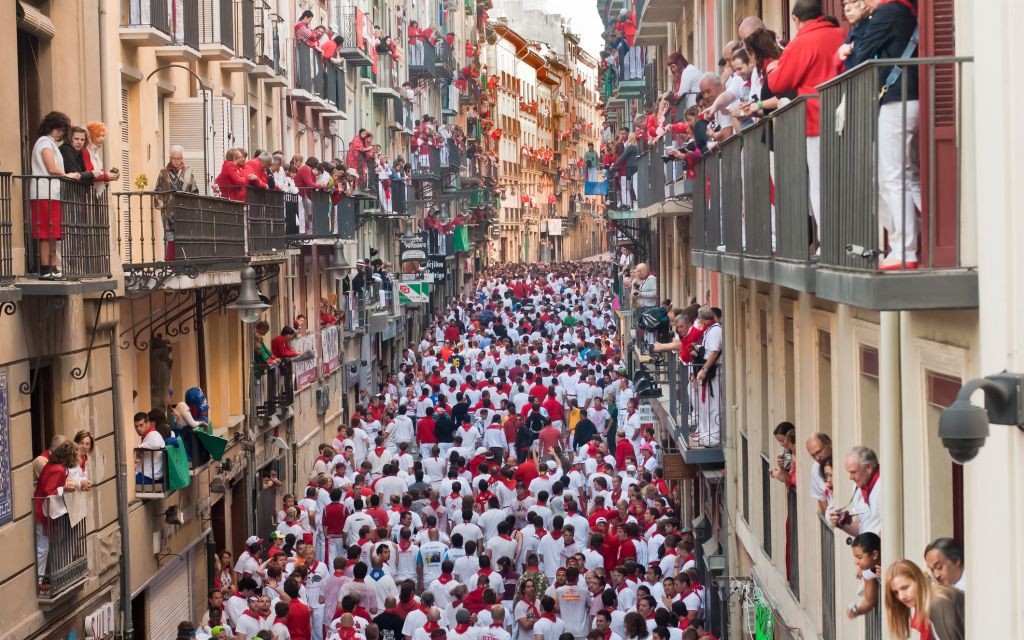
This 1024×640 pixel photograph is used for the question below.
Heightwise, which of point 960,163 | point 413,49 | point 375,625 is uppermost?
point 413,49

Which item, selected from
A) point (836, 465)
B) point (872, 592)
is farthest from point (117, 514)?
point (872, 592)

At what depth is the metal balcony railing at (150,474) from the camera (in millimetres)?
17438

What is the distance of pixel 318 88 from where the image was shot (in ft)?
104

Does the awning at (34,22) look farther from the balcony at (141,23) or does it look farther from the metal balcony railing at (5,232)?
the balcony at (141,23)

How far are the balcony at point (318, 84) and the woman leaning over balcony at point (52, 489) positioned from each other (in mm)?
15909

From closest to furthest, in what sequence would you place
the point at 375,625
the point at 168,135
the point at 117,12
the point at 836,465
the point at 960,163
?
the point at 960,163
the point at 836,465
the point at 375,625
the point at 117,12
the point at 168,135

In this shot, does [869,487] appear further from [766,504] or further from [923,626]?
[766,504]

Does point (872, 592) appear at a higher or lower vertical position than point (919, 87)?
lower

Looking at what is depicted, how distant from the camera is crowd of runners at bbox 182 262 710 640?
53.2 ft

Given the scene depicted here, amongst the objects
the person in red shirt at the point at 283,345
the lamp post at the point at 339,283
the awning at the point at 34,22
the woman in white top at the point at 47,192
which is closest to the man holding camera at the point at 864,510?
the woman in white top at the point at 47,192

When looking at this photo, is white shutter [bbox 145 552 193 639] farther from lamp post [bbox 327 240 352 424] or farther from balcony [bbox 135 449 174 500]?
lamp post [bbox 327 240 352 424]

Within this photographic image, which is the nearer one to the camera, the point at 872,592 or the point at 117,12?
the point at 872,592

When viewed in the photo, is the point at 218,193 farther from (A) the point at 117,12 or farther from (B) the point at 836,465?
(B) the point at 836,465

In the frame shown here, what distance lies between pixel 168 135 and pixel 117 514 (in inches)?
209
